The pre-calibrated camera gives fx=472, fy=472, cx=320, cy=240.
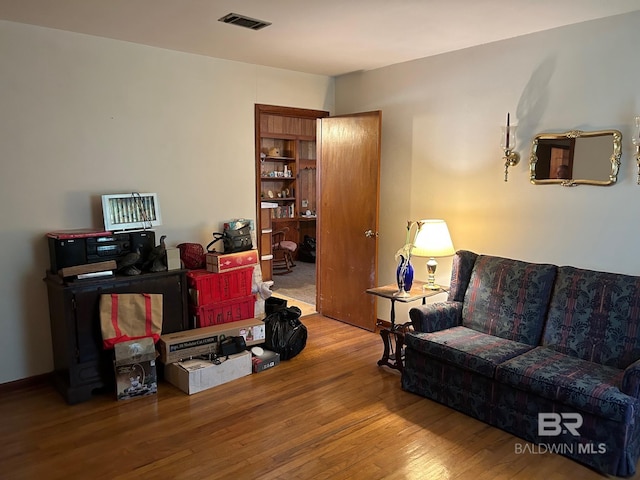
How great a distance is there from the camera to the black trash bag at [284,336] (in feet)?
12.8

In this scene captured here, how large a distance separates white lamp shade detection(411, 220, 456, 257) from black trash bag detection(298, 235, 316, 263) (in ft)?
15.2

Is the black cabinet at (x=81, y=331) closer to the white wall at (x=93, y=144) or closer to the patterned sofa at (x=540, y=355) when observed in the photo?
the white wall at (x=93, y=144)

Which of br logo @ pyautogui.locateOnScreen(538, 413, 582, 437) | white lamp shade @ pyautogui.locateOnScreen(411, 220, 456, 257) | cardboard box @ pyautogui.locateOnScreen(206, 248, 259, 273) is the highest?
white lamp shade @ pyautogui.locateOnScreen(411, 220, 456, 257)

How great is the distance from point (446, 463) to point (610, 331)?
1.27 meters

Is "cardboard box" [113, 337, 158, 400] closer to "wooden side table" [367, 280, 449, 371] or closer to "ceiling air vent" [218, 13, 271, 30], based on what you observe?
"wooden side table" [367, 280, 449, 371]

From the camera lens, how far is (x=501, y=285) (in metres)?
3.32

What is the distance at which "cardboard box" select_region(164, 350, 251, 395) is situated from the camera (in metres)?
3.31

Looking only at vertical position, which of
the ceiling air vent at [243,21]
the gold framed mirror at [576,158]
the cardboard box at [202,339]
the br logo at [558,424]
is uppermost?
the ceiling air vent at [243,21]

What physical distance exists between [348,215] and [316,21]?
204 cm

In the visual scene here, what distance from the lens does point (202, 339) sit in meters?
3.54

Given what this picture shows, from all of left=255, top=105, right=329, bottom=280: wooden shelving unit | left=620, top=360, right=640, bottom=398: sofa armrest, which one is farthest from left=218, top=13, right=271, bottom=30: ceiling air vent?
left=255, top=105, right=329, bottom=280: wooden shelving unit

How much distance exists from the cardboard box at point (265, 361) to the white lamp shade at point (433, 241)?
139cm

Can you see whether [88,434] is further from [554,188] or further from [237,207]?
[554,188]

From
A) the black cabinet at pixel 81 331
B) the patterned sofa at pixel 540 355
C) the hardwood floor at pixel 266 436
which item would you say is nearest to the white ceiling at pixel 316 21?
the patterned sofa at pixel 540 355
